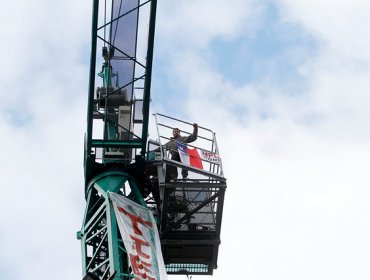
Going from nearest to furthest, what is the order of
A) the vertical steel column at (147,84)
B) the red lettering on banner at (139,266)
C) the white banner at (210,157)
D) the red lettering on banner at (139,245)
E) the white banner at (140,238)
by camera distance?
1. the red lettering on banner at (139,266)
2. the white banner at (140,238)
3. the red lettering on banner at (139,245)
4. the vertical steel column at (147,84)
5. the white banner at (210,157)

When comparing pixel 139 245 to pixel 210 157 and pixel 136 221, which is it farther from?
pixel 210 157

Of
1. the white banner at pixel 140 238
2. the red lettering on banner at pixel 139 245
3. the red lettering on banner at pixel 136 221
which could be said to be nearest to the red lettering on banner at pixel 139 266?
the white banner at pixel 140 238

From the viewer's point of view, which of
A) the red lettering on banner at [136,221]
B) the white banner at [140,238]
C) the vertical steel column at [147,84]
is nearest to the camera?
the white banner at [140,238]

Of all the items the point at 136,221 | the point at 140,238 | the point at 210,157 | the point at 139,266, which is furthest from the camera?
the point at 210,157

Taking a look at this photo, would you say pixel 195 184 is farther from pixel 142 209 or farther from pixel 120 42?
pixel 120 42

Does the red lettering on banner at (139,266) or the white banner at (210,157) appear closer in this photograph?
the red lettering on banner at (139,266)

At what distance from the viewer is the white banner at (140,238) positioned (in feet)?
108

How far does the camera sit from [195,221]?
3706 centimetres

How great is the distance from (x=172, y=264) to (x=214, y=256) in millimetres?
1479

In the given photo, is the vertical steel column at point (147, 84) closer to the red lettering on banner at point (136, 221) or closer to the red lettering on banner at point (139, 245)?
the red lettering on banner at point (136, 221)

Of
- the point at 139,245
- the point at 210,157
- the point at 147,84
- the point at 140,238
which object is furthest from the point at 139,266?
the point at 147,84

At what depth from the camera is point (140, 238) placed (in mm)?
34156

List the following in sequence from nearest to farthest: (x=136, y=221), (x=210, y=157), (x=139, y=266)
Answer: (x=139, y=266) < (x=136, y=221) < (x=210, y=157)

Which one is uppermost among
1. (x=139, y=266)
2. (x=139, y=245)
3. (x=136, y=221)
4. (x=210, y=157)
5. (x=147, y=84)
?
(x=147, y=84)
